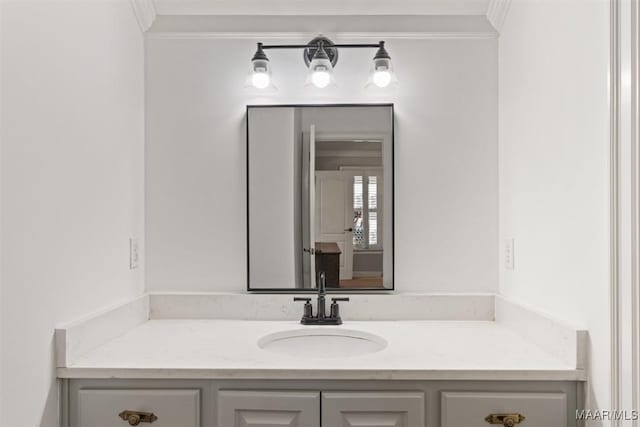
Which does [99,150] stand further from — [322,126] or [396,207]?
[396,207]

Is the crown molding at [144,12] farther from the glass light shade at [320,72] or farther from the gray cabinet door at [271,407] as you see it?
the gray cabinet door at [271,407]

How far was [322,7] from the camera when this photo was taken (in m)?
2.00

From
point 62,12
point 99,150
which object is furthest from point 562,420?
point 62,12

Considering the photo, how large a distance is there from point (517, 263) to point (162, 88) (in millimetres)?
1564

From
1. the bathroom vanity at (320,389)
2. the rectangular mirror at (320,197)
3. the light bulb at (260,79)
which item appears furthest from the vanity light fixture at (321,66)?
the bathroom vanity at (320,389)

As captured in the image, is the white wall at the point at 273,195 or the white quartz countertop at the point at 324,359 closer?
the white quartz countertop at the point at 324,359

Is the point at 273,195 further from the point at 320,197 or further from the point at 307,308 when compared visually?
the point at 307,308

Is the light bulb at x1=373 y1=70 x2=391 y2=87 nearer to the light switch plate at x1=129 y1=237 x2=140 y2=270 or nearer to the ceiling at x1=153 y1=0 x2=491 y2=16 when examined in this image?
the ceiling at x1=153 y1=0 x2=491 y2=16

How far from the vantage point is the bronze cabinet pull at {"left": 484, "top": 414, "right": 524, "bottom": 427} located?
1360mm

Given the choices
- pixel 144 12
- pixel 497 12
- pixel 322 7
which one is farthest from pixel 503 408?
pixel 144 12

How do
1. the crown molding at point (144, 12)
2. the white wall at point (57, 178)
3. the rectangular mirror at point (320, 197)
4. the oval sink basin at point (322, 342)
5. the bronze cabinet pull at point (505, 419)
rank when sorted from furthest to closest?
the rectangular mirror at point (320, 197) → the crown molding at point (144, 12) → the oval sink basin at point (322, 342) → the bronze cabinet pull at point (505, 419) → the white wall at point (57, 178)

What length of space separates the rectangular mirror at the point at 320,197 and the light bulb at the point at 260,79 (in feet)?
0.33

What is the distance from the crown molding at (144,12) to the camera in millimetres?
1895

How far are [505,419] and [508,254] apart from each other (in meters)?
0.71
